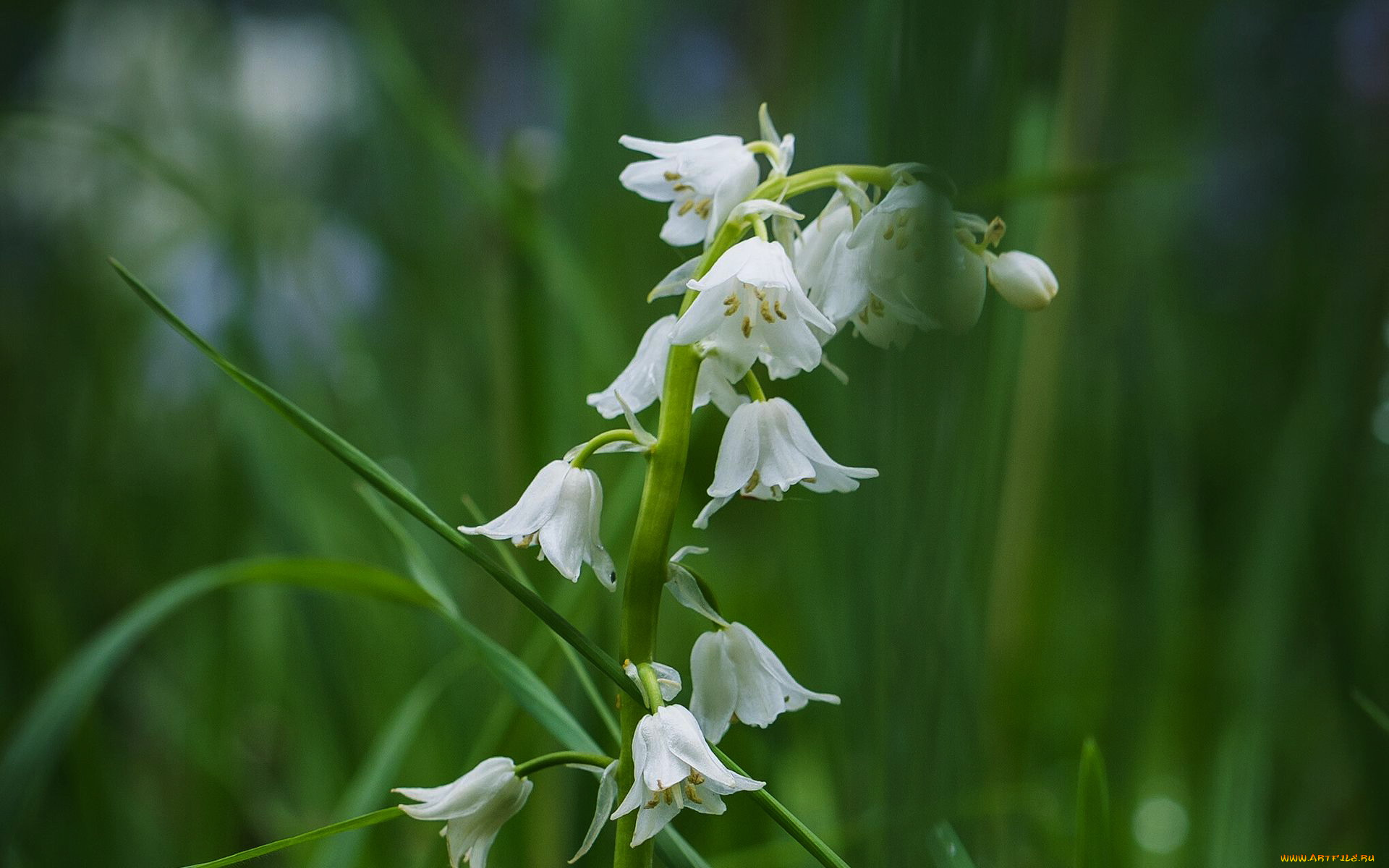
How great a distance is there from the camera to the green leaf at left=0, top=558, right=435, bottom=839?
629 mm

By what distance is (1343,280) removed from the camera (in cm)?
82

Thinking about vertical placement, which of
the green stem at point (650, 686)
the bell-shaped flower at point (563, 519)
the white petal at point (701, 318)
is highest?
the white petal at point (701, 318)

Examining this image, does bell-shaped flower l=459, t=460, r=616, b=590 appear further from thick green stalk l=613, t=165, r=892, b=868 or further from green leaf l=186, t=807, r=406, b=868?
green leaf l=186, t=807, r=406, b=868

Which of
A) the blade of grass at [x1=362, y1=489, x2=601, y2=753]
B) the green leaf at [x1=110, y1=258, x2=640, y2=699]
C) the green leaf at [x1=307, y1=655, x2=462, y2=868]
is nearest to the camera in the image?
the green leaf at [x1=110, y1=258, x2=640, y2=699]

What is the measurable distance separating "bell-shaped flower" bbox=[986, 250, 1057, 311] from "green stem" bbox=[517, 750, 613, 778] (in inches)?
12.5

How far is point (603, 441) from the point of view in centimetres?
56

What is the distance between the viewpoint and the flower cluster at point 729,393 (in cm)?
51

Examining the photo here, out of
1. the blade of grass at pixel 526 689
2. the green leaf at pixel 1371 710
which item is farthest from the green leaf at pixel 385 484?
the green leaf at pixel 1371 710

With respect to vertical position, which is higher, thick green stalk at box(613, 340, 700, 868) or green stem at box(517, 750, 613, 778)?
thick green stalk at box(613, 340, 700, 868)

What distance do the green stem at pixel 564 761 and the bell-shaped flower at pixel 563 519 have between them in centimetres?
9

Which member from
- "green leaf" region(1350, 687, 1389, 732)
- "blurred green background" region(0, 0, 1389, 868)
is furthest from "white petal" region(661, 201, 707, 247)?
"green leaf" region(1350, 687, 1389, 732)

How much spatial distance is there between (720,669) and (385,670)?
1.02 meters

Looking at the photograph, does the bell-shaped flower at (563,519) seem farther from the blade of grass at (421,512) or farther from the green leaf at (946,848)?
the green leaf at (946,848)

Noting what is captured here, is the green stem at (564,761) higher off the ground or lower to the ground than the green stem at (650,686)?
lower
